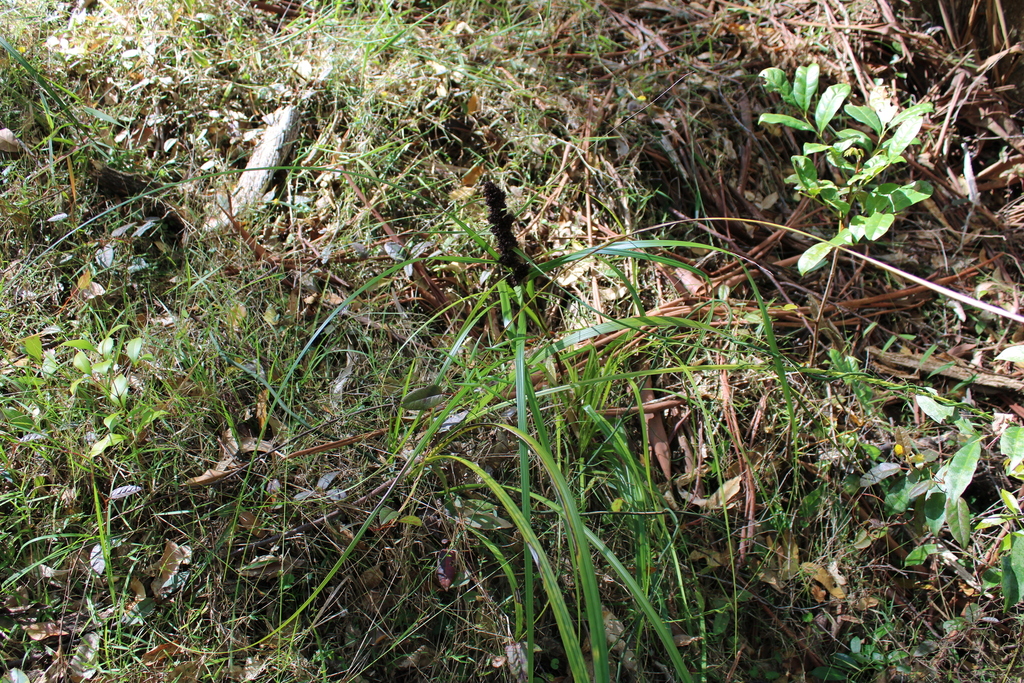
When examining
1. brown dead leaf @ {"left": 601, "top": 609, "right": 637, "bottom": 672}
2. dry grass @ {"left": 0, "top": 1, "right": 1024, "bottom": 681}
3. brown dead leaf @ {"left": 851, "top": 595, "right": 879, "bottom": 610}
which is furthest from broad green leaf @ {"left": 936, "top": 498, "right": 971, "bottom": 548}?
brown dead leaf @ {"left": 601, "top": 609, "right": 637, "bottom": 672}

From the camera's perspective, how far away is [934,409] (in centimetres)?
153

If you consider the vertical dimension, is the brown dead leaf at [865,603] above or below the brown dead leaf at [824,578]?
below

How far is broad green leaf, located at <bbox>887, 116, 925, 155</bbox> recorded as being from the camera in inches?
59.9

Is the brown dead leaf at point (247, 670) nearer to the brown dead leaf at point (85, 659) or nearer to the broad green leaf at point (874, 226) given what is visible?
the brown dead leaf at point (85, 659)

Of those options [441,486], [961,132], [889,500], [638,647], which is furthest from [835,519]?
[961,132]

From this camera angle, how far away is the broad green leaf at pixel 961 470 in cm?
141

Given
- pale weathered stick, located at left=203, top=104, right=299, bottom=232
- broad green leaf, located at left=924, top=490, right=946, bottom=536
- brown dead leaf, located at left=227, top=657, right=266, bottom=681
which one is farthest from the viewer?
pale weathered stick, located at left=203, top=104, right=299, bottom=232

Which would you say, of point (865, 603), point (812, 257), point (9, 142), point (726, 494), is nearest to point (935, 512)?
point (865, 603)

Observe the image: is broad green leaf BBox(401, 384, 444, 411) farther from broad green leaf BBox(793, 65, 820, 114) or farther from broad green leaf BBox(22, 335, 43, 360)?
broad green leaf BBox(793, 65, 820, 114)

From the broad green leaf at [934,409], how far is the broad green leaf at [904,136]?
2.03ft

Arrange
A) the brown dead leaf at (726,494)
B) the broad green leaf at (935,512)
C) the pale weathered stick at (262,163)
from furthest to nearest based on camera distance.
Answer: the pale weathered stick at (262,163) < the brown dead leaf at (726,494) < the broad green leaf at (935,512)

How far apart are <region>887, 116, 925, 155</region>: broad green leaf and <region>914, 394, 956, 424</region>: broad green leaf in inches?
24.4

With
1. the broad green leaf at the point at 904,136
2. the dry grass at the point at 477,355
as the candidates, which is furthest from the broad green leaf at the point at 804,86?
the dry grass at the point at 477,355

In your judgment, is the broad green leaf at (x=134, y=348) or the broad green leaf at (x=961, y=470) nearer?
the broad green leaf at (x=961, y=470)
